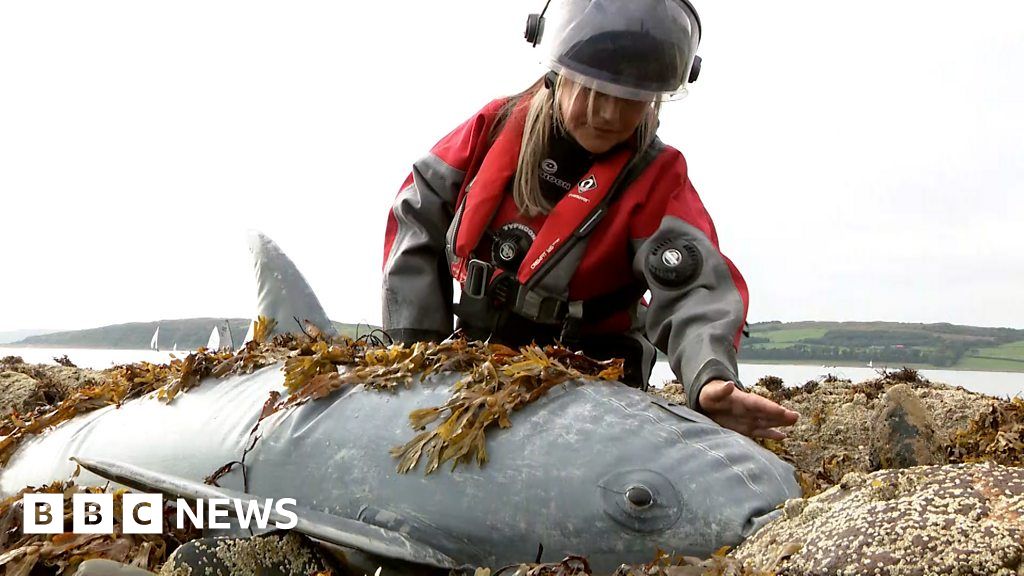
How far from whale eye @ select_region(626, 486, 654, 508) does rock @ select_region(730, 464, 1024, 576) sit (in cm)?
36

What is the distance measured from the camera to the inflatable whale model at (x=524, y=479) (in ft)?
8.27

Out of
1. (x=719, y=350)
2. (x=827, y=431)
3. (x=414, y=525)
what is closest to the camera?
(x=414, y=525)

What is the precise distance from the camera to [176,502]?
9.71ft

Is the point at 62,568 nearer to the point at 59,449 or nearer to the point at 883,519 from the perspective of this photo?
the point at 59,449

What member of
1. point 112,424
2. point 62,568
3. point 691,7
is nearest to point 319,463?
point 62,568

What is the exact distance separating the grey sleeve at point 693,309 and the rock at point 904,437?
494 millimetres

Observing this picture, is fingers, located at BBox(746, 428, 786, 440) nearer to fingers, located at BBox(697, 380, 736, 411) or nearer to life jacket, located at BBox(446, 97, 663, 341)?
fingers, located at BBox(697, 380, 736, 411)

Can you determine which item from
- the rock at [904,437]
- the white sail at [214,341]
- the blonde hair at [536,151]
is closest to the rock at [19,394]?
the white sail at [214,341]

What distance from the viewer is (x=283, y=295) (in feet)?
14.8

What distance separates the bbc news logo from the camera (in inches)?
105

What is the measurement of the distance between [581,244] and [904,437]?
1487 millimetres

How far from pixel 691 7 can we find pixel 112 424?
2.82 metres

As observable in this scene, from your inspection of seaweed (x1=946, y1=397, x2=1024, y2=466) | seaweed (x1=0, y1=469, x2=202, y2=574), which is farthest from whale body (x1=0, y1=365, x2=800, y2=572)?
seaweed (x1=946, y1=397, x2=1024, y2=466)

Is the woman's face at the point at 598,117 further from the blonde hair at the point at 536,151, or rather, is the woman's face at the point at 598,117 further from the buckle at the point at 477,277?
the buckle at the point at 477,277
